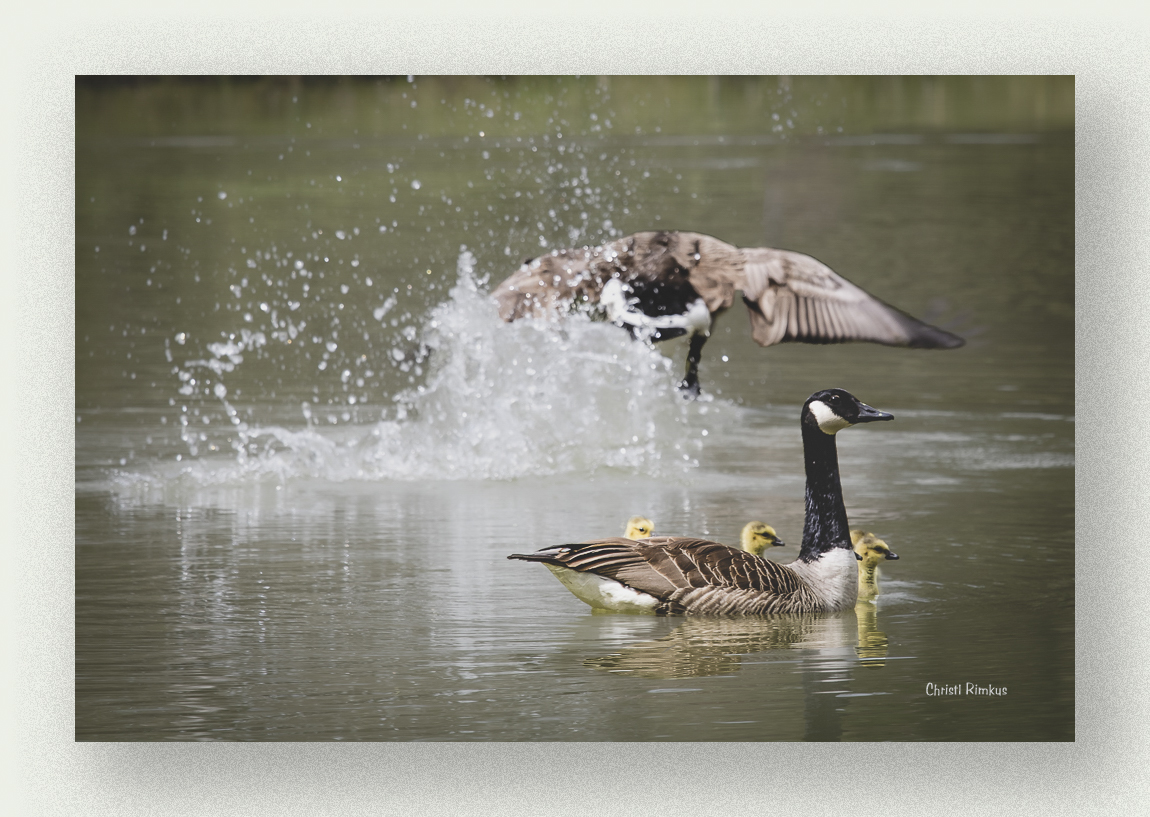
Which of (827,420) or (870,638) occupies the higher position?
(827,420)

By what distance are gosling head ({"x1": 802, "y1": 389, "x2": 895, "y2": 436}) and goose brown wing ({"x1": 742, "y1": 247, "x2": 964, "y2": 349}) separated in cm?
33

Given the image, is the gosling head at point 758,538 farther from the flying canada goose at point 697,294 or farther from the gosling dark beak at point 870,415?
the flying canada goose at point 697,294

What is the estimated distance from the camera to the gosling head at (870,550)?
16.5ft

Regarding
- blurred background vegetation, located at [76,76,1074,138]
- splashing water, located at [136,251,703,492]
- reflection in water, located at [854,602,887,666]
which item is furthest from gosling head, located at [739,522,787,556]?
blurred background vegetation, located at [76,76,1074,138]

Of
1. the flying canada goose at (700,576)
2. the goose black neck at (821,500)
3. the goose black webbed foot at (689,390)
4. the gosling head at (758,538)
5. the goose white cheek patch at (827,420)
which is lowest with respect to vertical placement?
the flying canada goose at (700,576)

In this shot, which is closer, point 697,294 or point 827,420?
point 827,420

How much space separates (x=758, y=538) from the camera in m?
5.07

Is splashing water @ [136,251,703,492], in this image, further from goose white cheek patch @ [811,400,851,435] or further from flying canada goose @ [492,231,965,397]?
goose white cheek patch @ [811,400,851,435]

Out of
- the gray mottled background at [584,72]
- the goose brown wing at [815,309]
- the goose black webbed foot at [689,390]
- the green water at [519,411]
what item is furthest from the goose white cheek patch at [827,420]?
the gray mottled background at [584,72]

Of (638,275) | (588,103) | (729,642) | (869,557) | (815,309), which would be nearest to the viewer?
(729,642)

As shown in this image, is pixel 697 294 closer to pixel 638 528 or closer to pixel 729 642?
pixel 638 528

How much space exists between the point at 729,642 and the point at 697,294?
4.48 feet

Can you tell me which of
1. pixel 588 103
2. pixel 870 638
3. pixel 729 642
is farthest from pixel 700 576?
pixel 588 103

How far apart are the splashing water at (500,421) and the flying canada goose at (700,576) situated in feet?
2.44
